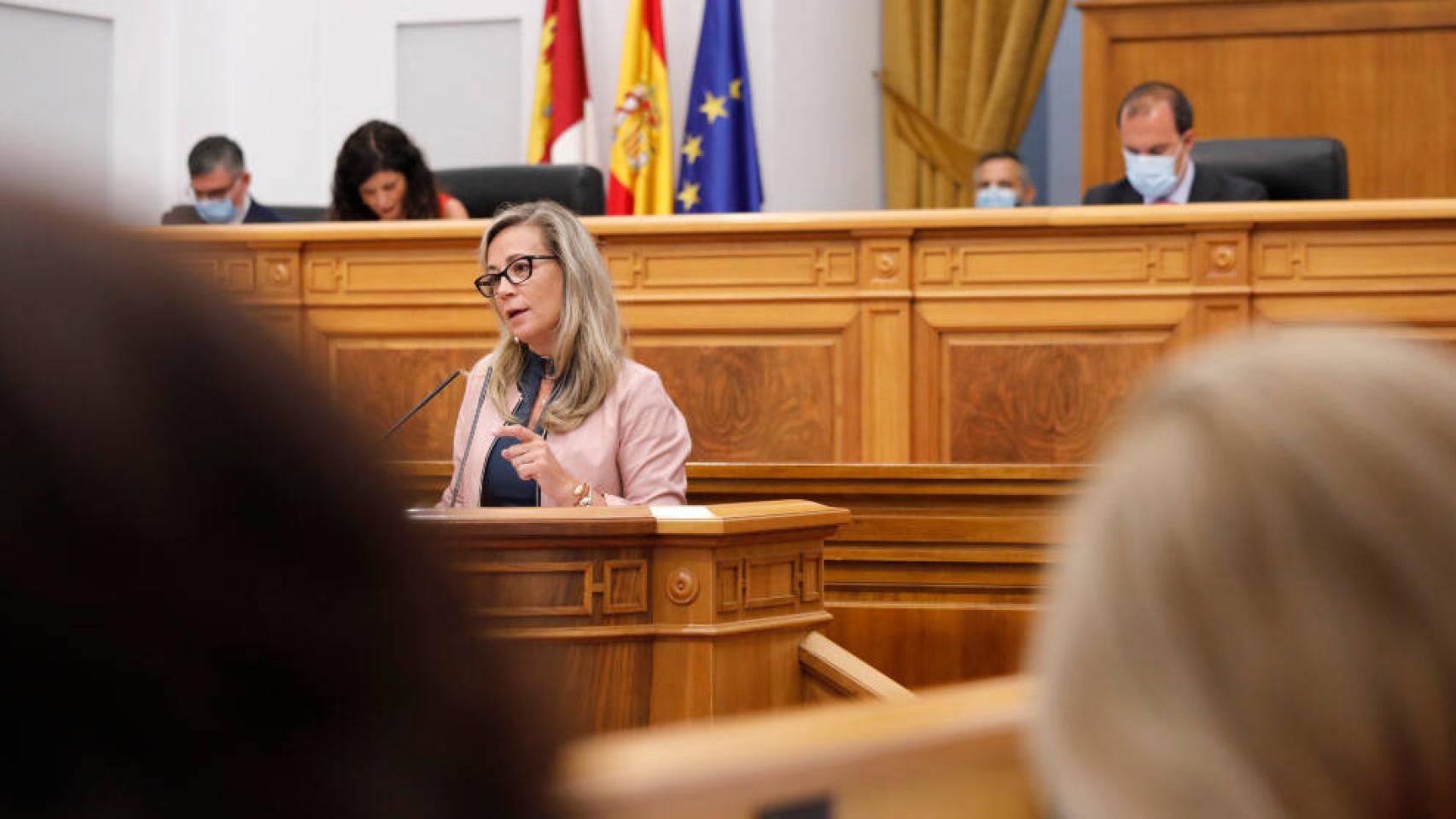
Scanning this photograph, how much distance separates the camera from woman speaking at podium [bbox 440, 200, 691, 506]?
3.38 metres

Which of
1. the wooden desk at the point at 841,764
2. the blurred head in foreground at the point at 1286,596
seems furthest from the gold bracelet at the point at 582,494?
the blurred head in foreground at the point at 1286,596

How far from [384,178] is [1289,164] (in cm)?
302

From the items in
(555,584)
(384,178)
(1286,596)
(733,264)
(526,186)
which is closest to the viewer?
(1286,596)

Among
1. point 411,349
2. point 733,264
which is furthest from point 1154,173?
point 411,349

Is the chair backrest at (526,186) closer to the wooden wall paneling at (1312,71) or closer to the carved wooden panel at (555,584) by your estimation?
the wooden wall paneling at (1312,71)

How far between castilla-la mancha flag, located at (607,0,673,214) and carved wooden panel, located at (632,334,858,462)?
2.50 meters

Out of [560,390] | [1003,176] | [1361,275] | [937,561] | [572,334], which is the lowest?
[937,561]

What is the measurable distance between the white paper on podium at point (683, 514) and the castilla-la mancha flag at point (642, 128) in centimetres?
475

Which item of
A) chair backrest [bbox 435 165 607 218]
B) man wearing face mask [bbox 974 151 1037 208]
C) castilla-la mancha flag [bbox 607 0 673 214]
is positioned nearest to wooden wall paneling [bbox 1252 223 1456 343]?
man wearing face mask [bbox 974 151 1037 208]

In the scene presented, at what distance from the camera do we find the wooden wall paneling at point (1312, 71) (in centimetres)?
714

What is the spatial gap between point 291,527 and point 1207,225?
486 cm

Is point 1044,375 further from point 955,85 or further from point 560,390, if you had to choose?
point 955,85

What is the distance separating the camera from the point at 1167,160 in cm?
536

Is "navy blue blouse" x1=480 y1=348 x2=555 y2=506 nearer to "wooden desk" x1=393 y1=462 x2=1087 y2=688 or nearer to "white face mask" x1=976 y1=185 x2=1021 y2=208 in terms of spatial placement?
"wooden desk" x1=393 y1=462 x2=1087 y2=688
